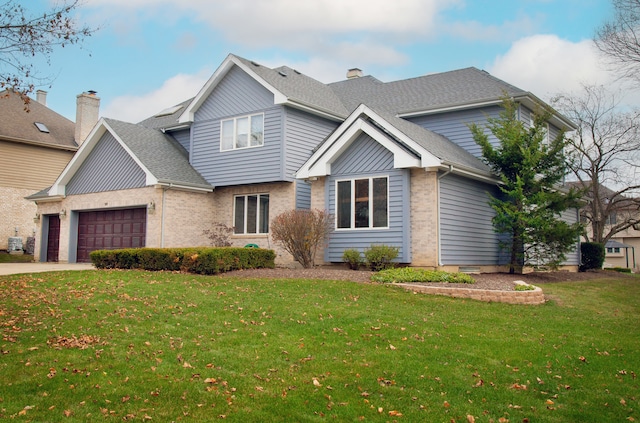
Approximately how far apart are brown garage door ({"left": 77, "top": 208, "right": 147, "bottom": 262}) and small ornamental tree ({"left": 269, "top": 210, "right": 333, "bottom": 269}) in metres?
6.83

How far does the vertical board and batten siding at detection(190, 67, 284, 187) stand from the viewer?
68.5ft

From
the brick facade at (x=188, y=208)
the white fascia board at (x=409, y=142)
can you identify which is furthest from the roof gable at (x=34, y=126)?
the white fascia board at (x=409, y=142)

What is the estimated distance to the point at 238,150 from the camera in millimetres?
21875

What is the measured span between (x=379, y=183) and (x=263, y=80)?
20.4ft

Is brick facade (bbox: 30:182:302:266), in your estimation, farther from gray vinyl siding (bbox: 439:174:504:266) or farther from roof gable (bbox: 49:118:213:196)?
gray vinyl siding (bbox: 439:174:504:266)

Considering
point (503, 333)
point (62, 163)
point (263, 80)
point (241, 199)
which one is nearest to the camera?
point (503, 333)

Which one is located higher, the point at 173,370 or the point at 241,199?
the point at 241,199

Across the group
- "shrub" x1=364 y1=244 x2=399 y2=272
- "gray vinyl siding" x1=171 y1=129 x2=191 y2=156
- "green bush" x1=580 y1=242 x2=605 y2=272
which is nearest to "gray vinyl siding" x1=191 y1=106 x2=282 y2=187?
"gray vinyl siding" x1=171 y1=129 x2=191 y2=156

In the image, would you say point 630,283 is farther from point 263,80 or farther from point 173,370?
point 173,370

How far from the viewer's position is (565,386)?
23.4 feet

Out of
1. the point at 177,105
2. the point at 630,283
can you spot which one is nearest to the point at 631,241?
the point at 630,283

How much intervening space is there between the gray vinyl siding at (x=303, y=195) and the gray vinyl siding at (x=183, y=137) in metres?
6.10

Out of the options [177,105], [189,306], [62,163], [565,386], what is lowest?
[565,386]

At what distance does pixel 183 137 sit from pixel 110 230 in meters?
4.99
